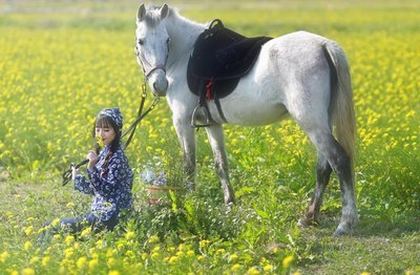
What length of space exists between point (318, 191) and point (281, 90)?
3.50 ft

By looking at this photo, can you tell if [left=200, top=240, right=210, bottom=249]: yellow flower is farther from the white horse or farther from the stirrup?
the stirrup

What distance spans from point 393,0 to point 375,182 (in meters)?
61.3

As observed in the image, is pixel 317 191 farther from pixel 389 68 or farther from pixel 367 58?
pixel 367 58

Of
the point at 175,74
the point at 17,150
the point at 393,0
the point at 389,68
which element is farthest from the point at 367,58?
the point at 393,0

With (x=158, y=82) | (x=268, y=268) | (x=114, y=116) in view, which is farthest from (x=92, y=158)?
(x=268, y=268)

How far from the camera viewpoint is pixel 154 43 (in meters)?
9.48

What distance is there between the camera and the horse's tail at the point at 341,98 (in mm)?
8625

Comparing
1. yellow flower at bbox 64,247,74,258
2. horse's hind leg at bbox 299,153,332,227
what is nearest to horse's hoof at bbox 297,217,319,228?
horse's hind leg at bbox 299,153,332,227

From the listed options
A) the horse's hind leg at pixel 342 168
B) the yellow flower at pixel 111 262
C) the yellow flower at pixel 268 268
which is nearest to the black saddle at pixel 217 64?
the horse's hind leg at pixel 342 168

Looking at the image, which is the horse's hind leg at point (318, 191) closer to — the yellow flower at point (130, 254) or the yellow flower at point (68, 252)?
the yellow flower at point (130, 254)

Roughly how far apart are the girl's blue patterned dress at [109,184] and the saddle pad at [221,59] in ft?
4.42

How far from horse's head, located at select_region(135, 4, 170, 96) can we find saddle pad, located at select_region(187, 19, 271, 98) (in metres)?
0.29

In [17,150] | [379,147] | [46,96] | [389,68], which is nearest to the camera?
[379,147]

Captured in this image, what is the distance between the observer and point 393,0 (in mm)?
69125
